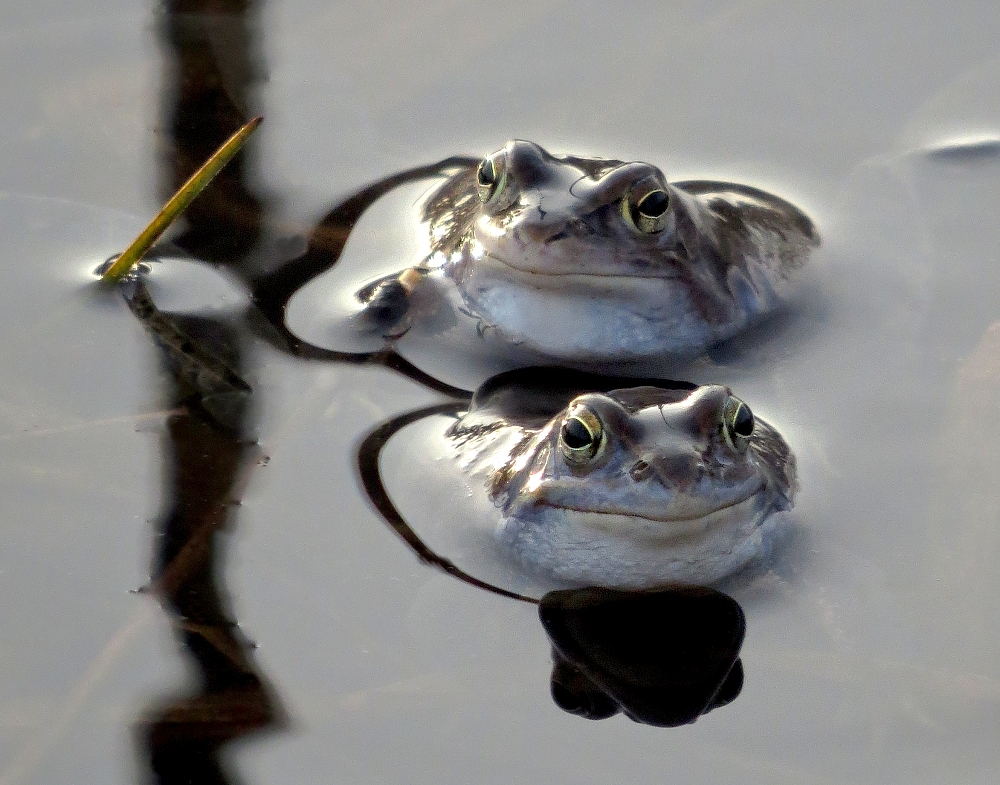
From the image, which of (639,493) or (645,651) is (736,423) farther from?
(645,651)

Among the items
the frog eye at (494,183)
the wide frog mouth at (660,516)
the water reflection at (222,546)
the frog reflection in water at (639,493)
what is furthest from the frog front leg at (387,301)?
the wide frog mouth at (660,516)

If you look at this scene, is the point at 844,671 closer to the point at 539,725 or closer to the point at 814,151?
the point at 539,725

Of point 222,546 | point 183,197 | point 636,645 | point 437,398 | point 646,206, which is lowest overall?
point 636,645

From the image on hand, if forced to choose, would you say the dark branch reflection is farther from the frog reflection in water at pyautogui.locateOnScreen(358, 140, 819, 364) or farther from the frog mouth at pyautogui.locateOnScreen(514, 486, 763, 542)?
the frog mouth at pyautogui.locateOnScreen(514, 486, 763, 542)

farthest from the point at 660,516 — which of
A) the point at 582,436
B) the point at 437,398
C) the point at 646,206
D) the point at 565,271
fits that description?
the point at 646,206

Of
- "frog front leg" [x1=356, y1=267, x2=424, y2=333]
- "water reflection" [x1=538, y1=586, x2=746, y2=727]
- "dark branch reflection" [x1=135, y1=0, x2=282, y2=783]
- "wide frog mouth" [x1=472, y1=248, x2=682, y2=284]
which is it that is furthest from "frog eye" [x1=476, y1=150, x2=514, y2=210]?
"water reflection" [x1=538, y1=586, x2=746, y2=727]

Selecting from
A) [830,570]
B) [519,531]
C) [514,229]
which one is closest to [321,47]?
[514,229]

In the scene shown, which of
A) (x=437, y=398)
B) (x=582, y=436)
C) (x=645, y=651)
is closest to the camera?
(x=645, y=651)
